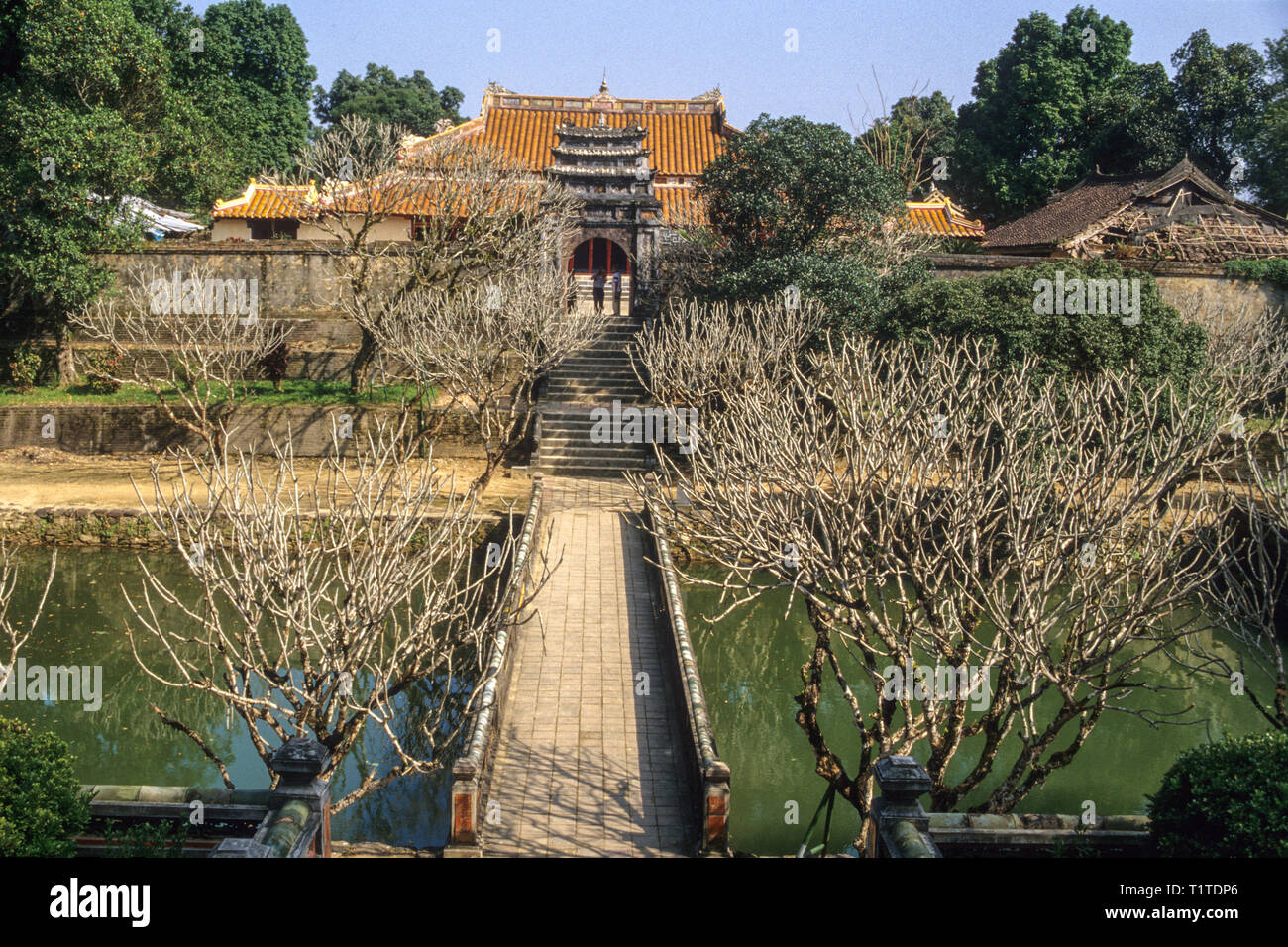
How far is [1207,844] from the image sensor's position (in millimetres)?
6238

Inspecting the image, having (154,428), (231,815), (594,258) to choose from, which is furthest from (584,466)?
(231,815)

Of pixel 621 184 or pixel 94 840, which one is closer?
pixel 94 840

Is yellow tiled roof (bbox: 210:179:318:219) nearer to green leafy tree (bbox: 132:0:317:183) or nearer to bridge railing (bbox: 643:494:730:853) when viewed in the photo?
green leafy tree (bbox: 132:0:317:183)

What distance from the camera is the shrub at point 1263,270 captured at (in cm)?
2217

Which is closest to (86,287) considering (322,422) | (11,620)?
(322,422)

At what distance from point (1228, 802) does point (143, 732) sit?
10020 mm

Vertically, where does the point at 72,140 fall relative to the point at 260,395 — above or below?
above

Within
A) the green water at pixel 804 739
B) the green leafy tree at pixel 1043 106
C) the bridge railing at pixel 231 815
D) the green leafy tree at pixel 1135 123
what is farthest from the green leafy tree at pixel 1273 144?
the bridge railing at pixel 231 815

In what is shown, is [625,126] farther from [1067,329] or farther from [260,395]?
[1067,329]

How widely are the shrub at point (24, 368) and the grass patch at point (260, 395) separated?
19cm

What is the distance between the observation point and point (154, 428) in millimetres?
19297
